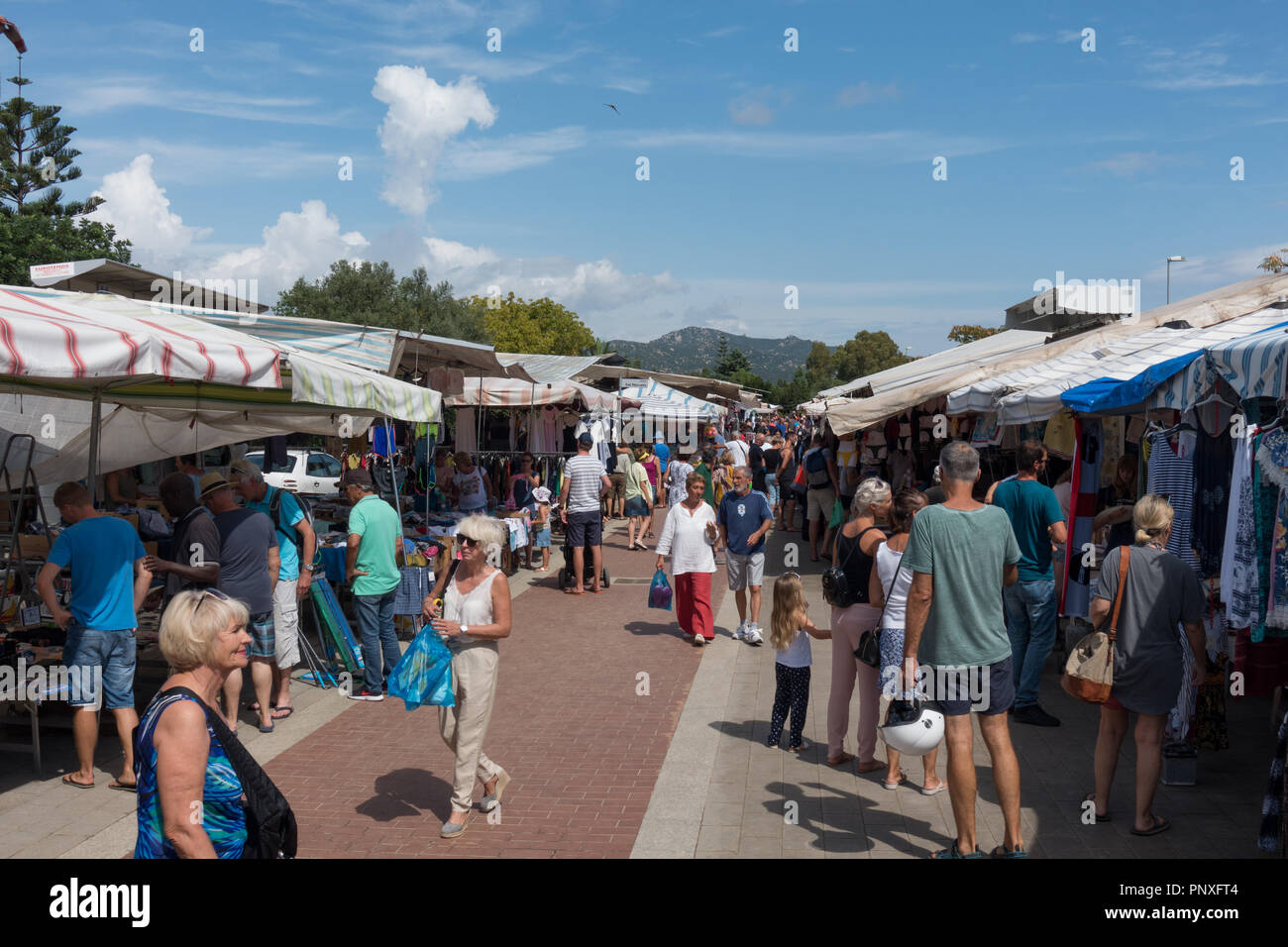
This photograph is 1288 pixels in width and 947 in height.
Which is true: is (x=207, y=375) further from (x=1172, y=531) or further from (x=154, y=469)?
(x=154, y=469)

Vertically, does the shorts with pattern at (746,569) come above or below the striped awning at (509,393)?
below

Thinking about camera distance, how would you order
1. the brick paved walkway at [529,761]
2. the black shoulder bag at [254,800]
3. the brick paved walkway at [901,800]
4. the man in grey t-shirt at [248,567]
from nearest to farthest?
the black shoulder bag at [254,800], the brick paved walkway at [901,800], the brick paved walkway at [529,761], the man in grey t-shirt at [248,567]

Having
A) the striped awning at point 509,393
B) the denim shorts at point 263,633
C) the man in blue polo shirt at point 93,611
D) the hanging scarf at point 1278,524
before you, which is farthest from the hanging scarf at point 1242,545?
the striped awning at point 509,393

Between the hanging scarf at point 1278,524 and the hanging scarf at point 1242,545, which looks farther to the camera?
the hanging scarf at point 1242,545

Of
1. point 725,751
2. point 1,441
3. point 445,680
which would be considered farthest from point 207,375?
point 1,441

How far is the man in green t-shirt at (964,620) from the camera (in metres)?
4.43

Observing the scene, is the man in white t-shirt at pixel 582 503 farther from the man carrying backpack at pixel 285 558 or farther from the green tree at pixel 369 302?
the green tree at pixel 369 302

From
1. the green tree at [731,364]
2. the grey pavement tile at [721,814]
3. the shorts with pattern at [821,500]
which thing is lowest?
the grey pavement tile at [721,814]

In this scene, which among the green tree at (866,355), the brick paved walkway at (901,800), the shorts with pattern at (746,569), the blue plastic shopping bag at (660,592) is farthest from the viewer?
the green tree at (866,355)

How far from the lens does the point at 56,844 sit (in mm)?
5047

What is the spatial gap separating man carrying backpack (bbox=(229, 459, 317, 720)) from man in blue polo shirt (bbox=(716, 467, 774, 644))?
413cm

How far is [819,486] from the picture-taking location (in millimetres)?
15516

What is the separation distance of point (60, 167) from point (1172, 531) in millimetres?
41200

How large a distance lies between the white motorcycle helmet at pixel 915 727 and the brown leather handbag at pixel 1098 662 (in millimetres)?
903
